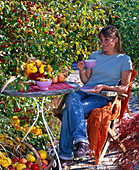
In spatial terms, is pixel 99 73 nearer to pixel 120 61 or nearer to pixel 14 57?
pixel 120 61

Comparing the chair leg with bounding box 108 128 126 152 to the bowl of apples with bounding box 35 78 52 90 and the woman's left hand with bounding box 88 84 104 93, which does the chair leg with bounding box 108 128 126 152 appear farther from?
the bowl of apples with bounding box 35 78 52 90

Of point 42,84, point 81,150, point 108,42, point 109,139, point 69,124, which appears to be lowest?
point 109,139

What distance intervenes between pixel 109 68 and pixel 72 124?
2.89ft

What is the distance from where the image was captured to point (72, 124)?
9.53 ft

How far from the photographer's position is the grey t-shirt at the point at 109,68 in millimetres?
3318

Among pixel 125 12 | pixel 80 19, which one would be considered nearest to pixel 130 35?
pixel 125 12

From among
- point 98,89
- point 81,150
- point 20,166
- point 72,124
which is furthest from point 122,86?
point 20,166

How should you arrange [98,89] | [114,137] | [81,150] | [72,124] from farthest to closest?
1. [114,137]
2. [98,89]
3. [72,124]
4. [81,150]

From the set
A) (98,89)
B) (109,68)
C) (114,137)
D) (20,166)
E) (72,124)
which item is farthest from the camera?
(109,68)

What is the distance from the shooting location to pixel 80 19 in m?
3.42

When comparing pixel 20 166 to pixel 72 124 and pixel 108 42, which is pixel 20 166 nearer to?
pixel 72 124

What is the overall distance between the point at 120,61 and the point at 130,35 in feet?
9.41

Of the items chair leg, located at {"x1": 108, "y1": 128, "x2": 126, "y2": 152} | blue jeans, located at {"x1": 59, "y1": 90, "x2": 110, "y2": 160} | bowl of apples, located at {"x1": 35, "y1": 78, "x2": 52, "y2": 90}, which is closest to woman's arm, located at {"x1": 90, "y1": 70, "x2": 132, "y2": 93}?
blue jeans, located at {"x1": 59, "y1": 90, "x2": 110, "y2": 160}

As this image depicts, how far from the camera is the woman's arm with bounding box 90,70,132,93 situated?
312 cm
